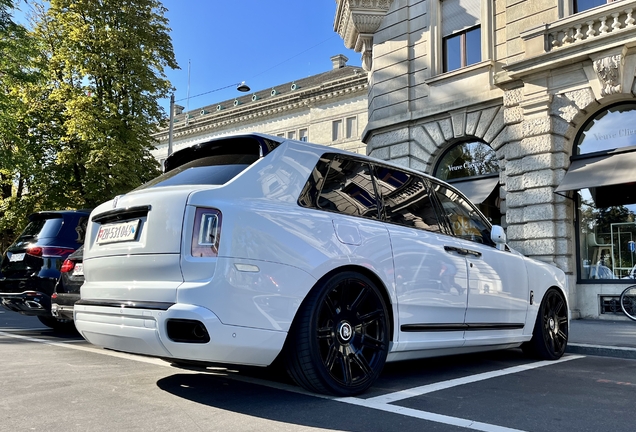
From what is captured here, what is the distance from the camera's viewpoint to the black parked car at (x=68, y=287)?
6387mm

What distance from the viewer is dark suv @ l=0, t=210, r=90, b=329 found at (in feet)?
24.1

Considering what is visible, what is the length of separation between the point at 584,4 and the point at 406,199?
33.4 feet

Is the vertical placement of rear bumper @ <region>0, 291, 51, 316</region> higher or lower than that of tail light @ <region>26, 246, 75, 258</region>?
lower

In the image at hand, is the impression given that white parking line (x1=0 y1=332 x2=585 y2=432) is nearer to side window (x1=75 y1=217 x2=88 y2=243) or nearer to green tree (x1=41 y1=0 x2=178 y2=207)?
side window (x1=75 y1=217 x2=88 y2=243)

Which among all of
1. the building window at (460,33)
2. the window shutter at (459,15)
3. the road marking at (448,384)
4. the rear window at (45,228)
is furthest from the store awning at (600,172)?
the rear window at (45,228)

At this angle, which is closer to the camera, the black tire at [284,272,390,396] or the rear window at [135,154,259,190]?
the black tire at [284,272,390,396]

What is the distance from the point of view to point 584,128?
12203 millimetres

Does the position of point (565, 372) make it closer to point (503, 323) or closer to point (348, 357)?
point (503, 323)

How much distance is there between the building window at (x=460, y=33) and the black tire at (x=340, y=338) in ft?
39.3

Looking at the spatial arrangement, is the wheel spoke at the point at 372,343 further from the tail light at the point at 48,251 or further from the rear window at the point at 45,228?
the rear window at the point at 45,228

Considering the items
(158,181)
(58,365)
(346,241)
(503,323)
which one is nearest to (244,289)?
(346,241)

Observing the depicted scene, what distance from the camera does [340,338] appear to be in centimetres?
370

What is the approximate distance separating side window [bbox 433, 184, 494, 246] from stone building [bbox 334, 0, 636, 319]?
6.96m

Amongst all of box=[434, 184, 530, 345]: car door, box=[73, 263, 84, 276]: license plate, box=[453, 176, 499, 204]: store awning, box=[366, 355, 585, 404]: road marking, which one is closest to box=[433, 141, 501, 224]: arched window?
box=[453, 176, 499, 204]: store awning
